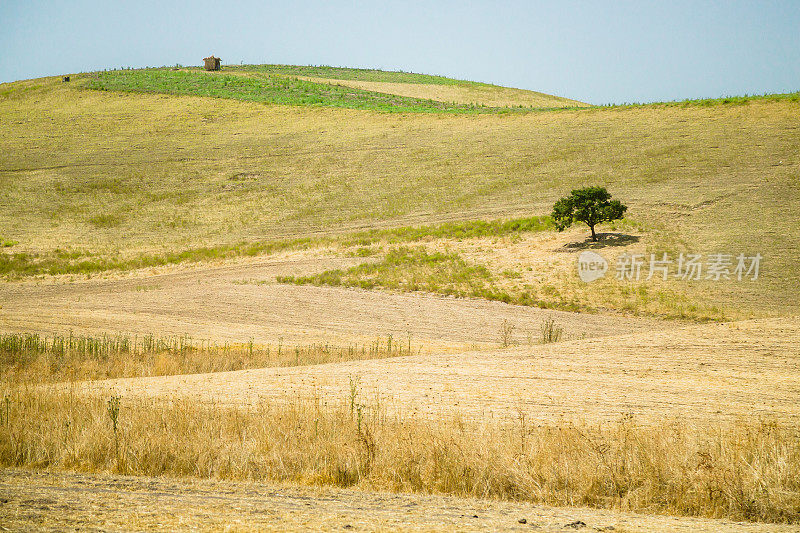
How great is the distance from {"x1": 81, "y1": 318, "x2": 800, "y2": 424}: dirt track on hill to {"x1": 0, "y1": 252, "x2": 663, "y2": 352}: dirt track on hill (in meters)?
4.19

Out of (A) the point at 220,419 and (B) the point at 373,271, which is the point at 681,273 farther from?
(A) the point at 220,419

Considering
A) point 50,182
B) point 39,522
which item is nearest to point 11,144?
point 50,182

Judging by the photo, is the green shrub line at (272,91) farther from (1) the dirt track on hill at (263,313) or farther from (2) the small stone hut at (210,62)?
(1) the dirt track on hill at (263,313)

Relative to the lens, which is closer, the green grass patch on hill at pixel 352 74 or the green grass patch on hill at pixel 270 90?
the green grass patch on hill at pixel 270 90

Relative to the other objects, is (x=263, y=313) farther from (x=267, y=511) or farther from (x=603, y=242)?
(x=267, y=511)

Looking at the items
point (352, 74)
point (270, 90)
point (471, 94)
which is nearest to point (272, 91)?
point (270, 90)

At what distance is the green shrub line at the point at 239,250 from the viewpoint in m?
34.5

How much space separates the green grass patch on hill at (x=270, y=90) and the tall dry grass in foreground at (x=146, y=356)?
2076 inches

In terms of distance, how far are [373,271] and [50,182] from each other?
34.1 metres

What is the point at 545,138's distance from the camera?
167 ft

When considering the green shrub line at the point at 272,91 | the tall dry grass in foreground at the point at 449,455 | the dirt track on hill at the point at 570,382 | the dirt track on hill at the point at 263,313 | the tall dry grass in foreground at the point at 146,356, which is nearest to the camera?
the tall dry grass in foreground at the point at 449,455

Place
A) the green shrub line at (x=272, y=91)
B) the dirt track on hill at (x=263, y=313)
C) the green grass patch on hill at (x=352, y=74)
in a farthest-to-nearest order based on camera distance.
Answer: the green grass patch on hill at (x=352, y=74) < the green shrub line at (x=272, y=91) < the dirt track on hill at (x=263, y=313)

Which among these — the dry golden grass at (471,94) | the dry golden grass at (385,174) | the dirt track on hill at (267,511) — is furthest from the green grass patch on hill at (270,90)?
the dirt track on hill at (267,511)

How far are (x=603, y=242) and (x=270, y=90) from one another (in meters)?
60.0
